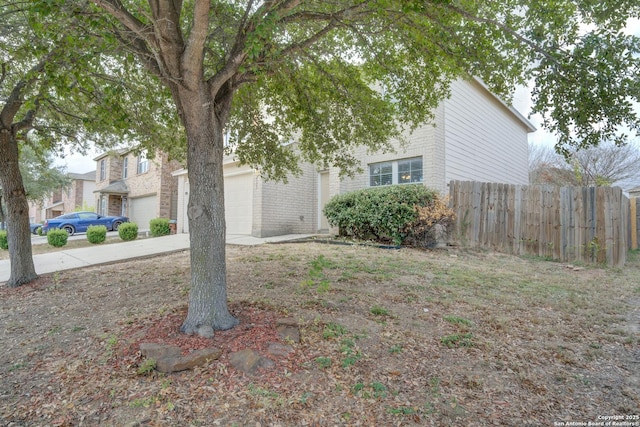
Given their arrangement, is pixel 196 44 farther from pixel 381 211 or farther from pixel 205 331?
pixel 381 211

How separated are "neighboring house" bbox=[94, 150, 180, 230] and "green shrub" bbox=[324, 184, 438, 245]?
32.7 feet

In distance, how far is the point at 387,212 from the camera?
8.91m

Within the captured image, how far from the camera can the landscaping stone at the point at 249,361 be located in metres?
2.88

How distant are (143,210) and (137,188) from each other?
140 centimetres

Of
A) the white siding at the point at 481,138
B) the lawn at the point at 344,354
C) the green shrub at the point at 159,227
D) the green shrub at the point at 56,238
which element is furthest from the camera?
the green shrub at the point at 159,227

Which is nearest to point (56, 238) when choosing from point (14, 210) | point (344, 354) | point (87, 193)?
point (14, 210)

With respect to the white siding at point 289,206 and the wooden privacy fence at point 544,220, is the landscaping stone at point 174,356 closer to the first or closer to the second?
the wooden privacy fence at point 544,220

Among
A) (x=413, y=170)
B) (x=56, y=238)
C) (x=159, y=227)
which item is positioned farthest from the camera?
(x=159, y=227)

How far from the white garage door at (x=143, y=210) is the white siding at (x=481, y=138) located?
48.7 feet

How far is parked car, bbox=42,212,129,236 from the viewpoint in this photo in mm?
18203

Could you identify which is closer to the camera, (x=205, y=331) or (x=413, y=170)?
(x=205, y=331)

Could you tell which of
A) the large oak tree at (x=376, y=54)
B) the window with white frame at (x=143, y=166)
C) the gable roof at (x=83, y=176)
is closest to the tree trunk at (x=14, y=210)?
the large oak tree at (x=376, y=54)

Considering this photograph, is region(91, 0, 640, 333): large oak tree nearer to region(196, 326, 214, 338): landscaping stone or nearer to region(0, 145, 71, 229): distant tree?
region(196, 326, 214, 338): landscaping stone

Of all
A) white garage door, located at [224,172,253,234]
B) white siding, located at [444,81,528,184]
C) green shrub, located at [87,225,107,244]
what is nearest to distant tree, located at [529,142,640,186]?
white siding, located at [444,81,528,184]
